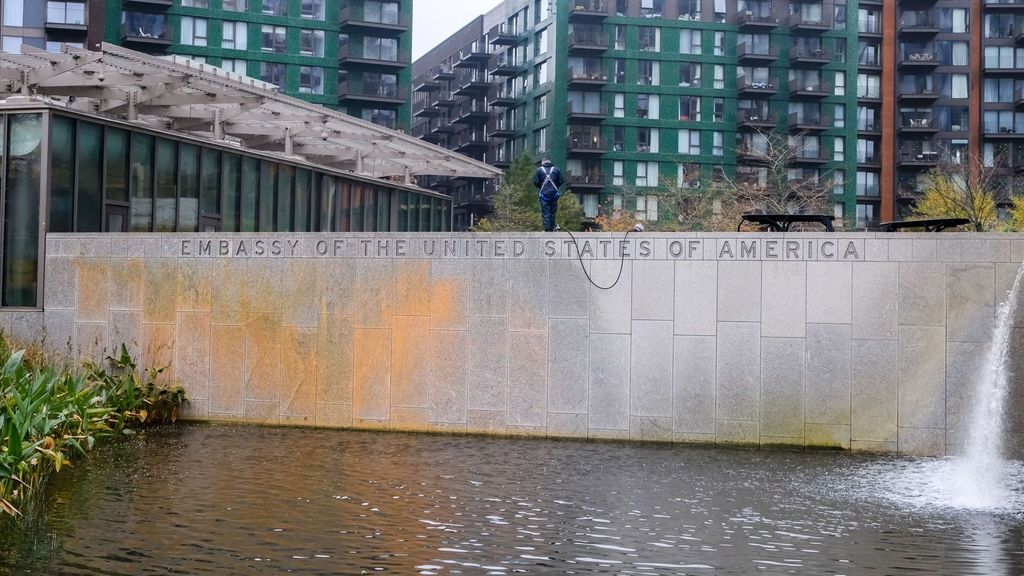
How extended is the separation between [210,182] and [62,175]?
18.1 feet

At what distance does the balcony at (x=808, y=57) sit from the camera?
87875 millimetres

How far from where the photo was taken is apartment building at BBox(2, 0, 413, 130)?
235 feet

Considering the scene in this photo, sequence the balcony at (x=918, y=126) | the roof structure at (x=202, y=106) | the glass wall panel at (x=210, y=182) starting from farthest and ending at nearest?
the balcony at (x=918, y=126)
the glass wall panel at (x=210, y=182)
the roof structure at (x=202, y=106)

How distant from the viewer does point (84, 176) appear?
23438 mm

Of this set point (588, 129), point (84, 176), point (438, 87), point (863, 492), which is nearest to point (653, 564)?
point (863, 492)

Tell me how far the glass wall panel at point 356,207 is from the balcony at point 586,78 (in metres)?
50.0

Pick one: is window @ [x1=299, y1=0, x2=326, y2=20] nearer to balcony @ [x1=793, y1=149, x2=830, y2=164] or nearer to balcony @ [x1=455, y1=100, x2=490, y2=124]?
balcony @ [x1=455, y1=100, x2=490, y2=124]

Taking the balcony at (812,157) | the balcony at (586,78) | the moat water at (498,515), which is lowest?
the moat water at (498,515)

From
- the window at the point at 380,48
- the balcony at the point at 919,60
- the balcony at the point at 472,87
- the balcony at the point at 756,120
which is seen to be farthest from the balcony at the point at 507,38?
the balcony at the point at 919,60

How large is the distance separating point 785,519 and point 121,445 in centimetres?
954

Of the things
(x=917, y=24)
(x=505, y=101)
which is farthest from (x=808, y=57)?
(x=505, y=101)

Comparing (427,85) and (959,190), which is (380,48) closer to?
(427,85)

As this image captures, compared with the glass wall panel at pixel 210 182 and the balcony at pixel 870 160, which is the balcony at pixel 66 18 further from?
the balcony at pixel 870 160

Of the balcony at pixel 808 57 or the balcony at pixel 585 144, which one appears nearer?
the balcony at pixel 585 144
